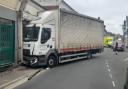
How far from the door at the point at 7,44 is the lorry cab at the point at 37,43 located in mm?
1279

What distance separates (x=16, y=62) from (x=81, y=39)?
7.51 metres

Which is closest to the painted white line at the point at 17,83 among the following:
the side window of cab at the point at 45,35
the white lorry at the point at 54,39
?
the white lorry at the point at 54,39

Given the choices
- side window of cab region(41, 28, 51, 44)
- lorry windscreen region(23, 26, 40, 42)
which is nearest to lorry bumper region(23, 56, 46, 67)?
side window of cab region(41, 28, 51, 44)

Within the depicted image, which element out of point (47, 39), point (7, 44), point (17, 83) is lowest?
point (17, 83)

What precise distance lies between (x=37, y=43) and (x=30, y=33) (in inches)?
41.8

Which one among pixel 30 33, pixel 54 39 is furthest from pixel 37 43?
Answer: pixel 54 39

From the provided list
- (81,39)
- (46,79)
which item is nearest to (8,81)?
(46,79)

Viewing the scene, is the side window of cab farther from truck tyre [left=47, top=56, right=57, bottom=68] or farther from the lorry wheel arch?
truck tyre [left=47, top=56, right=57, bottom=68]

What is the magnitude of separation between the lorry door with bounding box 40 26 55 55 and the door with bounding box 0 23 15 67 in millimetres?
1998

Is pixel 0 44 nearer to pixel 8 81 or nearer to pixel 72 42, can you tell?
pixel 8 81

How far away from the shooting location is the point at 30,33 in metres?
20.6

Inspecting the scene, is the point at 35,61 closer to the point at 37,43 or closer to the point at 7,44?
the point at 37,43

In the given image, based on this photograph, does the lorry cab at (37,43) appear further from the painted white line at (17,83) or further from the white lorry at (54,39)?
the painted white line at (17,83)

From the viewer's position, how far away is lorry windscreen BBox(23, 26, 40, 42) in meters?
20.2
